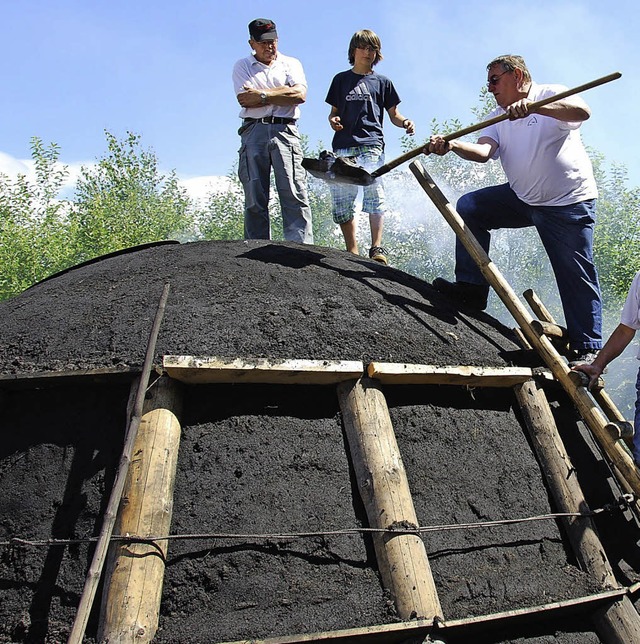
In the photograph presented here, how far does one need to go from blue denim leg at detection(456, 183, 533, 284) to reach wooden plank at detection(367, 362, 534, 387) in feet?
4.85

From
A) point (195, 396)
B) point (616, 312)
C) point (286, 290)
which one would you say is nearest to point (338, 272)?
point (286, 290)

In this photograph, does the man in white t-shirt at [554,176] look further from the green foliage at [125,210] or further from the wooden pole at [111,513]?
the green foliage at [125,210]

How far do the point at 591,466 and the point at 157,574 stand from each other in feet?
9.58

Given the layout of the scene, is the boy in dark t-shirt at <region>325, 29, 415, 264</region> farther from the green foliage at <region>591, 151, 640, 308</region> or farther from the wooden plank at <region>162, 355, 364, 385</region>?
the green foliage at <region>591, 151, 640, 308</region>

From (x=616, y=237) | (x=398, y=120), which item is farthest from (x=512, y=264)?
(x=398, y=120)

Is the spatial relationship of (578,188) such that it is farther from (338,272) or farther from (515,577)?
(515,577)

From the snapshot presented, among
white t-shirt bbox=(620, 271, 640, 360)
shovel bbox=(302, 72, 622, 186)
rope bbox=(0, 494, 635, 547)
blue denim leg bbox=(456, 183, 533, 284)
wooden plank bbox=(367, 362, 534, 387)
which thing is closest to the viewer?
rope bbox=(0, 494, 635, 547)

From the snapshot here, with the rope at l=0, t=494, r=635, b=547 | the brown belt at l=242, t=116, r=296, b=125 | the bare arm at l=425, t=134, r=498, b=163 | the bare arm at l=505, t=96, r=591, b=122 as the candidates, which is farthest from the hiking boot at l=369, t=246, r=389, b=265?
the rope at l=0, t=494, r=635, b=547

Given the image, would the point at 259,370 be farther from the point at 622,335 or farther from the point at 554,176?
the point at 554,176

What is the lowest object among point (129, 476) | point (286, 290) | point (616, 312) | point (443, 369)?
point (129, 476)

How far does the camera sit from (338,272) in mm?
5355

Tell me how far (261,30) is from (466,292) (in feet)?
11.5

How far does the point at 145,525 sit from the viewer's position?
3.36m

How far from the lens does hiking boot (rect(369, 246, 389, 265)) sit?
6.75 m
